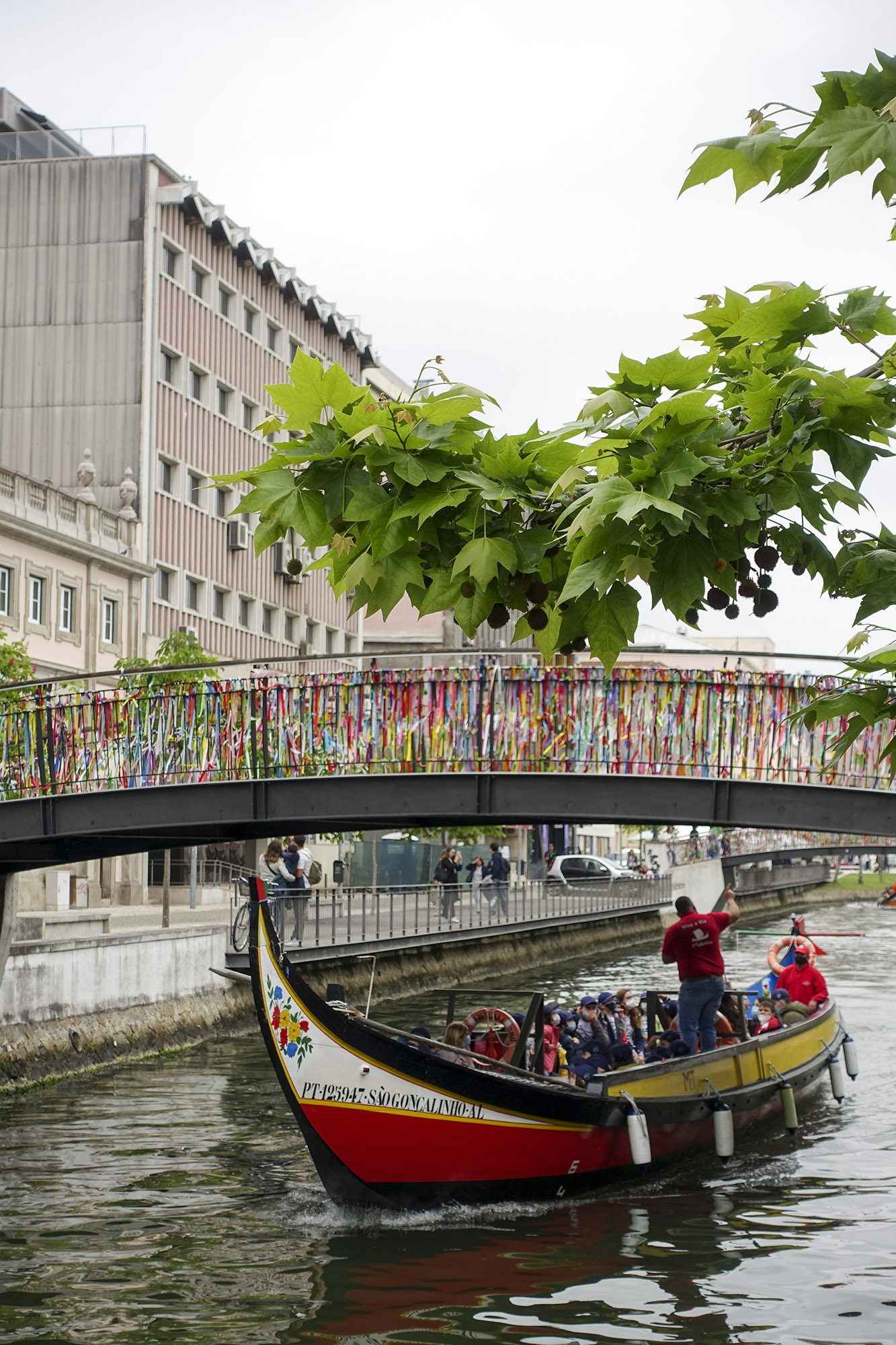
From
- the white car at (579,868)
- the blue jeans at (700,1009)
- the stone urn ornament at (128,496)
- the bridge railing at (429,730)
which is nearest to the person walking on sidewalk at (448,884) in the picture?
the stone urn ornament at (128,496)

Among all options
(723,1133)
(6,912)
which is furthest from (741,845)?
(723,1133)

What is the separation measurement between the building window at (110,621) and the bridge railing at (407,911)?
1169 centimetres

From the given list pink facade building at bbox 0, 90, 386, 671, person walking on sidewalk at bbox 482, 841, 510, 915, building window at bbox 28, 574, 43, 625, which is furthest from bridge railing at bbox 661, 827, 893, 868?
building window at bbox 28, 574, 43, 625

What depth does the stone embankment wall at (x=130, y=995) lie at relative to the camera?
68.2ft

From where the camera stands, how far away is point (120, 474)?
4444 centimetres

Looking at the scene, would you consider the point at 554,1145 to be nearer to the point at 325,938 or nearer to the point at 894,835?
the point at 894,835

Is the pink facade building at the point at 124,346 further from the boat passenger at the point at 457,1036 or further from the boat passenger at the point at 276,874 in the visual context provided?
the boat passenger at the point at 457,1036

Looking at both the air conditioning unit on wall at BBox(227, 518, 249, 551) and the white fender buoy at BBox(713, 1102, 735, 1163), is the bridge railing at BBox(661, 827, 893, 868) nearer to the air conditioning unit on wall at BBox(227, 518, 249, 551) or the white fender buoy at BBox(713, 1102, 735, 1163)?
the air conditioning unit on wall at BBox(227, 518, 249, 551)

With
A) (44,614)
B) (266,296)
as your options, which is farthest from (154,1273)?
(266,296)

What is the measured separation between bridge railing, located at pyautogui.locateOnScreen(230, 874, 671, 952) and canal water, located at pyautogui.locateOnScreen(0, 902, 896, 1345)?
7.22 meters

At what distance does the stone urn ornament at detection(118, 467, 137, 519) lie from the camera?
42719mm

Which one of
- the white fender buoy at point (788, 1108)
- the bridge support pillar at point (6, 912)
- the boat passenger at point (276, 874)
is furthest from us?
the boat passenger at point (276, 874)

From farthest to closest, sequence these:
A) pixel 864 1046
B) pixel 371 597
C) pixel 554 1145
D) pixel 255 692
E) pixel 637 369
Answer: pixel 864 1046 < pixel 255 692 < pixel 554 1145 < pixel 371 597 < pixel 637 369

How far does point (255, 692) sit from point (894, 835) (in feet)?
20.9
